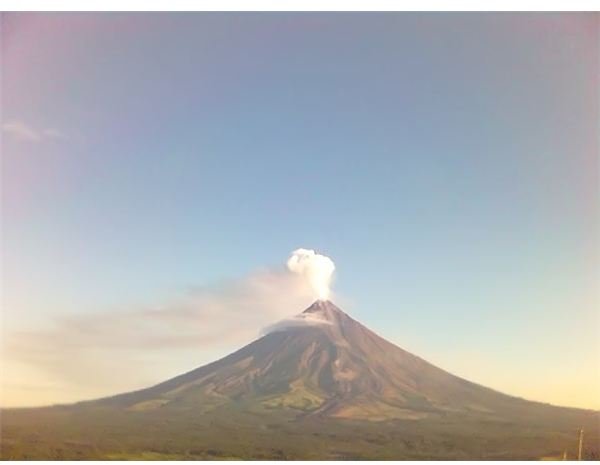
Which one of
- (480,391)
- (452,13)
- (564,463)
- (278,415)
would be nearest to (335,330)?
(278,415)

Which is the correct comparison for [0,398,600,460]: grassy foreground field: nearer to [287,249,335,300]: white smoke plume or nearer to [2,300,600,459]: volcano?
[2,300,600,459]: volcano

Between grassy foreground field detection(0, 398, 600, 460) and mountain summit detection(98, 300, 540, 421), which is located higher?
mountain summit detection(98, 300, 540, 421)

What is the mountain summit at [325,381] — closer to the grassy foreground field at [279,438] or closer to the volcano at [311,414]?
the volcano at [311,414]

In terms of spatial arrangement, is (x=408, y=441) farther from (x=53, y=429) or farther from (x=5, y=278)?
(x=5, y=278)

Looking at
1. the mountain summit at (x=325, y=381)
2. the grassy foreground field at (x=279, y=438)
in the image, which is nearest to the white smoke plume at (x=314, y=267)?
the mountain summit at (x=325, y=381)

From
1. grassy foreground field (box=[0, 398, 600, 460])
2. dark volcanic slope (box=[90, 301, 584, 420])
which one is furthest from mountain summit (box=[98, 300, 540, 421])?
grassy foreground field (box=[0, 398, 600, 460])

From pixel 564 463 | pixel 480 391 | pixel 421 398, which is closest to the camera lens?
pixel 564 463
